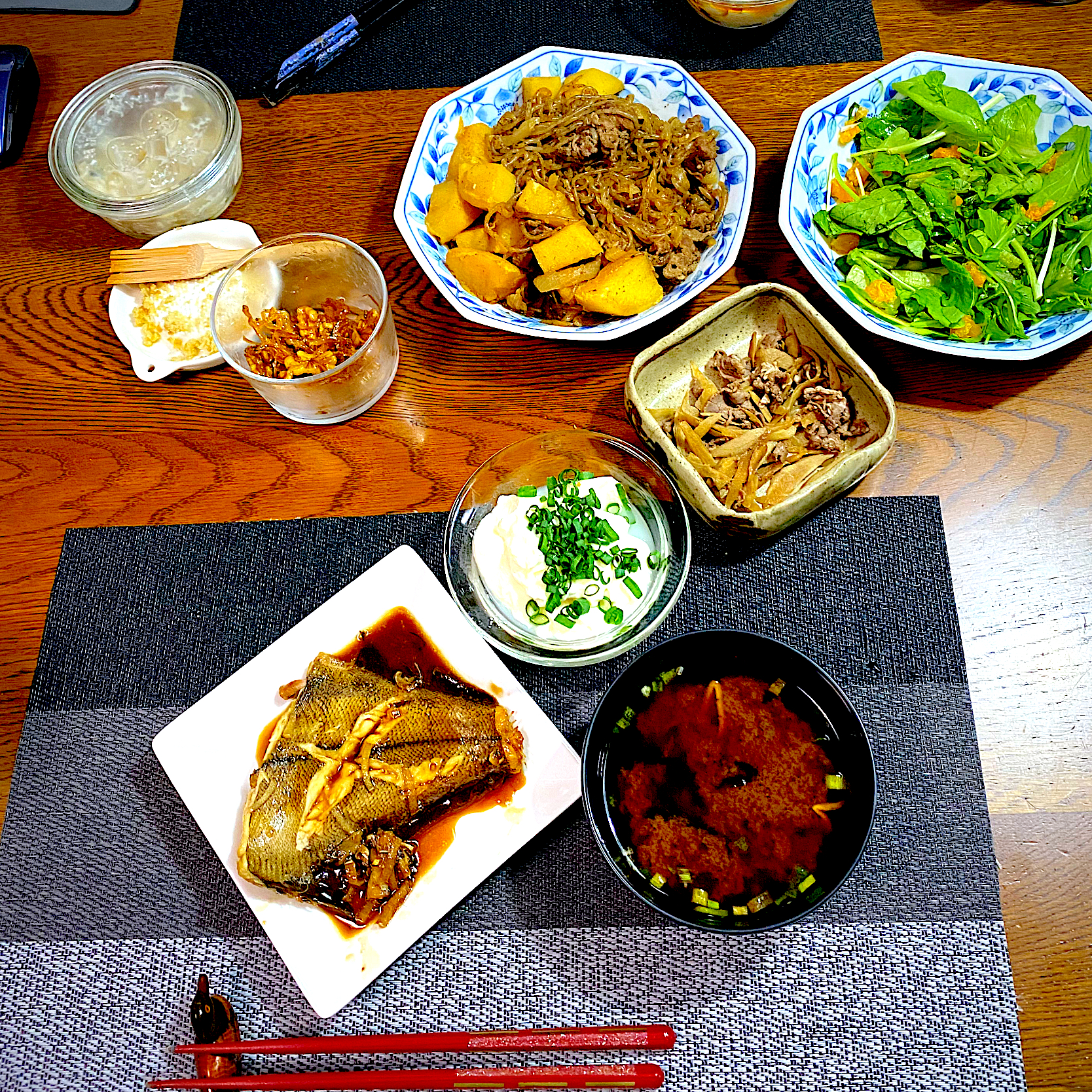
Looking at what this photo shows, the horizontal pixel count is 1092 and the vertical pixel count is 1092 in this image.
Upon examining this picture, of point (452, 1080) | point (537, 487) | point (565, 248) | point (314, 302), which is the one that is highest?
point (565, 248)

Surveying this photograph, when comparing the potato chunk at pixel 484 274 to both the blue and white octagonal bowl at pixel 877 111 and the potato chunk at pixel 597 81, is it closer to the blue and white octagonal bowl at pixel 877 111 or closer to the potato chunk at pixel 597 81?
the potato chunk at pixel 597 81

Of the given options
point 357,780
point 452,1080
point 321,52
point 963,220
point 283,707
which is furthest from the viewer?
point 321,52

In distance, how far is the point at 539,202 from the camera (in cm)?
189

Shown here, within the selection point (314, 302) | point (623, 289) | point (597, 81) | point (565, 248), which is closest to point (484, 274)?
point (565, 248)

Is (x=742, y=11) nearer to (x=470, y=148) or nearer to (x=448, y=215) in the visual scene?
(x=470, y=148)

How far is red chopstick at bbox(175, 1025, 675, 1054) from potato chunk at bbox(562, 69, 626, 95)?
1.94 m

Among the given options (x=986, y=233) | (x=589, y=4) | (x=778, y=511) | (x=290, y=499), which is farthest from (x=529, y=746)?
(x=589, y=4)

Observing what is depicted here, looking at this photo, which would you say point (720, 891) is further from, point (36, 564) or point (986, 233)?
point (36, 564)

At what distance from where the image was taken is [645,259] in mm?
1898

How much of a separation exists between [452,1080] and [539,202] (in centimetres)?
170

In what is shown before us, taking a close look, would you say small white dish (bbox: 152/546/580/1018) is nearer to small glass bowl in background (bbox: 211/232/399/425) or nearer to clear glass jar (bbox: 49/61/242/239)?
small glass bowl in background (bbox: 211/232/399/425)

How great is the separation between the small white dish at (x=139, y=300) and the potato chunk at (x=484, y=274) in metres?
0.54

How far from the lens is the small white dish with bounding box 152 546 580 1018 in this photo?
164cm

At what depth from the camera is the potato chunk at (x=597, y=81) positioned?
2.04 meters
